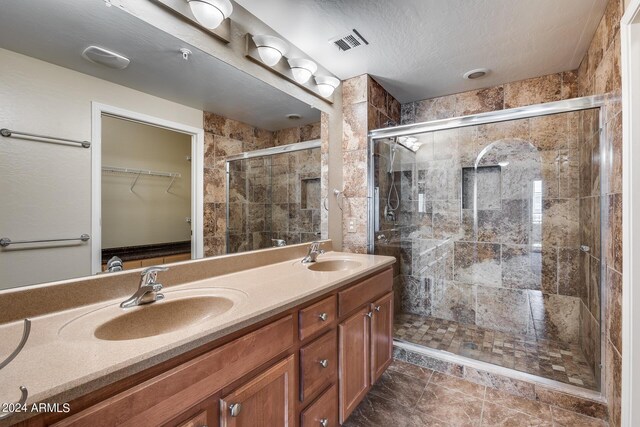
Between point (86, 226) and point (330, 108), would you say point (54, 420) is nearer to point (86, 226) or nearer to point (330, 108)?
point (86, 226)

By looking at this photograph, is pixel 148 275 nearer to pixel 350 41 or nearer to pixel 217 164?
pixel 217 164

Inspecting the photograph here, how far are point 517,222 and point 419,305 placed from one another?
1.29 meters

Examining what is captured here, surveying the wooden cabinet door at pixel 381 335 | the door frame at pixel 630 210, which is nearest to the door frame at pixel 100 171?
the wooden cabinet door at pixel 381 335

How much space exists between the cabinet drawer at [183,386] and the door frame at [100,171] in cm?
64

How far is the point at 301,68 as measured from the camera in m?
1.96

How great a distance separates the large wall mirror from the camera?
91cm

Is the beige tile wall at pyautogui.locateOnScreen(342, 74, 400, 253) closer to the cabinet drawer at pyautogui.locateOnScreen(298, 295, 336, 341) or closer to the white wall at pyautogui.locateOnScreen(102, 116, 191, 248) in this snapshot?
the cabinet drawer at pyautogui.locateOnScreen(298, 295, 336, 341)

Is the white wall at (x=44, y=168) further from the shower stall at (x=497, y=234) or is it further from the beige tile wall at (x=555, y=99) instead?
the shower stall at (x=497, y=234)

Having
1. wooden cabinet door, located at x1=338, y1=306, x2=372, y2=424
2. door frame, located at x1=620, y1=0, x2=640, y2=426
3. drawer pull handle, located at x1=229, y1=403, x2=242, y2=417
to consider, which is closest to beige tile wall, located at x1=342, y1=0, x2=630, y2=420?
door frame, located at x1=620, y1=0, x2=640, y2=426

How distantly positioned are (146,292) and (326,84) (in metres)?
1.92

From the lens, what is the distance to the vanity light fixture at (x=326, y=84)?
2195 millimetres

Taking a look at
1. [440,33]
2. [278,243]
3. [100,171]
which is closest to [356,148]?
[440,33]

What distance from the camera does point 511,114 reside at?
6.63ft

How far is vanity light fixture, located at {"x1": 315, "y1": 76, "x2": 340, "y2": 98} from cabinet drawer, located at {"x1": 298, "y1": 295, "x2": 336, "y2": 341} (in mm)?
1646
